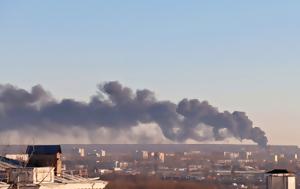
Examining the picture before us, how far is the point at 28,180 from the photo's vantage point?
145ft

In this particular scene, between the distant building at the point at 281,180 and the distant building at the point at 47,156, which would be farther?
the distant building at the point at 281,180

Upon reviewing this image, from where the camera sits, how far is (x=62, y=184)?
162 ft

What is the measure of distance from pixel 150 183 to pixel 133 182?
297 centimetres

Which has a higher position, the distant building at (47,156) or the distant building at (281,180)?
the distant building at (47,156)

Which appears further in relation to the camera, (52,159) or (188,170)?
(188,170)

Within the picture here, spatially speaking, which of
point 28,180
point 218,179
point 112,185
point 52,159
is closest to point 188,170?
point 218,179

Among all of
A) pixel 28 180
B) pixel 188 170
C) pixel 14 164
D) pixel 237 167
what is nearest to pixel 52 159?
pixel 14 164

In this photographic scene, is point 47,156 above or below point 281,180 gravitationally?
above

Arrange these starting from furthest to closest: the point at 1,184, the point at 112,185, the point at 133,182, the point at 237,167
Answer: the point at 237,167, the point at 133,182, the point at 112,185, the point at 1,184

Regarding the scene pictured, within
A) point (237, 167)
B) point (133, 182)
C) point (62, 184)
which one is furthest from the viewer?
point (237, 167)

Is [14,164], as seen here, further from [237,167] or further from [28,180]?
[237,167]

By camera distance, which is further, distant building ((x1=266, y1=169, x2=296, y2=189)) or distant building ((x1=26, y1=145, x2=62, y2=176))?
distant building ((x1=266, y1=169, x2=296, y2=189))

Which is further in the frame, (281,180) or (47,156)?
(281,180)

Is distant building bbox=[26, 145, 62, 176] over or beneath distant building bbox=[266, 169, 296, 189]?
over
